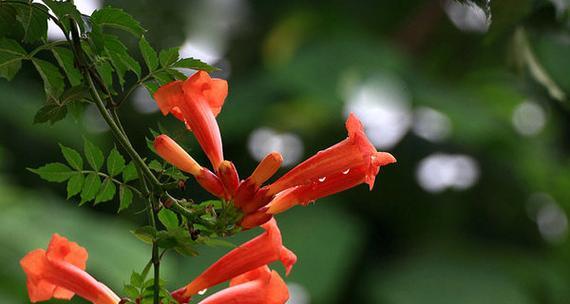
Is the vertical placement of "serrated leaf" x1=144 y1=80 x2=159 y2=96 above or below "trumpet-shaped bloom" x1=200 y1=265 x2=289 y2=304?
above

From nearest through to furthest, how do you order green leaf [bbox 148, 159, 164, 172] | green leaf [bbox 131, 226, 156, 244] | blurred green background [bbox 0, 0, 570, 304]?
1. green leaf [bbox 131, 226, 156, 244]
2. green leaf [bbox 148, 159, 164, 172]
3. blurred green background [bbox 0, 0, 570, 304]

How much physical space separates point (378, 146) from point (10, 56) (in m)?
4.53

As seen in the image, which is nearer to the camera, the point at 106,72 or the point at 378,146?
the point at 106,72

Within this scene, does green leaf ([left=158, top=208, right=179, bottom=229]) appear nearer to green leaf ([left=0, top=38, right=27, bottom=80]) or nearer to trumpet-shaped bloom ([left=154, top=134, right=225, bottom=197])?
trumpet-shaped bloom ([left=154, top=134, right=225, bottom=197])

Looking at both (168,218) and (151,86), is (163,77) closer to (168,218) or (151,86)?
(151,86)

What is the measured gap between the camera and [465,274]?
5.81 metres

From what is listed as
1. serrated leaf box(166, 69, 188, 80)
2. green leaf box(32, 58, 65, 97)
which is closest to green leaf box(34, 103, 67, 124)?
green leaf box(32, 58, 65, 97)

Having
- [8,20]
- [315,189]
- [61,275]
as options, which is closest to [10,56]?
[8,20]

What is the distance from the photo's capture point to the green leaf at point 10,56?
1125 mm

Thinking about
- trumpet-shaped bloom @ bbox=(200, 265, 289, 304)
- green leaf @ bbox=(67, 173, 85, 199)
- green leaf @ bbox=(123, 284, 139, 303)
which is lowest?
trumpet-shaped bloom @ bbox=(200, 265, 289, 304)

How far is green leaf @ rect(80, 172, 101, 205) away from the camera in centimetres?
114

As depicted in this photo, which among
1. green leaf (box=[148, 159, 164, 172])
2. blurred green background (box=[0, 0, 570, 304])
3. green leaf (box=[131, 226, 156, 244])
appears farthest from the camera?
blurred green background (box=[0, 0, 570, 304])

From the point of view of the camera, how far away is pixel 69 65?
1146 mm

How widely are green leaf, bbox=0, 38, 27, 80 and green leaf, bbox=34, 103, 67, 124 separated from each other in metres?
0.06
